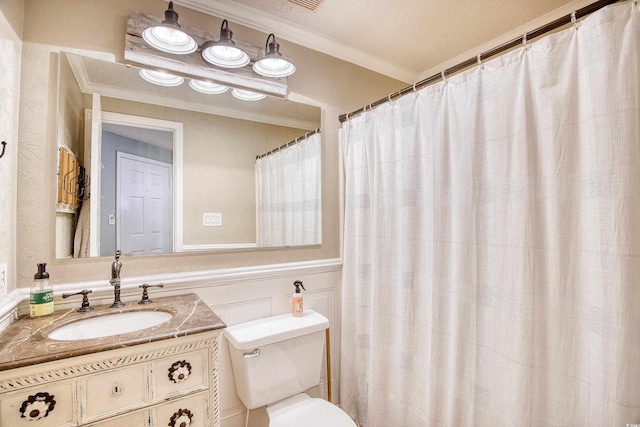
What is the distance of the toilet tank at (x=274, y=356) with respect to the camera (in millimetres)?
1448

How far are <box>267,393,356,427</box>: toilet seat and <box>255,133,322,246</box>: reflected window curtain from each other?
0.84m

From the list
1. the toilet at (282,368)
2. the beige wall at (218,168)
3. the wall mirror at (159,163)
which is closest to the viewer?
the wall mirror at (159,163)

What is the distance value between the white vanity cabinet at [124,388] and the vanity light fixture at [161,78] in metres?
1.21

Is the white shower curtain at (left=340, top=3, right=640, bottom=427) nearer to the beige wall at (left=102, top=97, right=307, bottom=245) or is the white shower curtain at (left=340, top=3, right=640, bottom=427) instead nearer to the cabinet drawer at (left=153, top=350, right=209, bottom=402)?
the beige wall at (left=102, top=97, right=307, bottom=245)

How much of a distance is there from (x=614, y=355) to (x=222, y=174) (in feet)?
5.70

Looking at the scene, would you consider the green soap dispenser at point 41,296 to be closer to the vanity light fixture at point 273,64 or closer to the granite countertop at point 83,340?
the granite countertop at point 83,340

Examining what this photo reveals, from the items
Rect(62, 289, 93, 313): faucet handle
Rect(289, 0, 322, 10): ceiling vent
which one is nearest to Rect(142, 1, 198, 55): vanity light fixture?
Rect(289, 0, 322, 10): ceiling vent

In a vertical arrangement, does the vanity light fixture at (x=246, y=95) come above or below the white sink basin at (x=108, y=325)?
above

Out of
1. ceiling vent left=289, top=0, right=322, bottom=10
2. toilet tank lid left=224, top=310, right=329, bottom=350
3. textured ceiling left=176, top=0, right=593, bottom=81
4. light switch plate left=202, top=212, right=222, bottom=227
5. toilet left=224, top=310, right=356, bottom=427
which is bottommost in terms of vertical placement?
toilet left=224, top=310, right=356, bottom=427

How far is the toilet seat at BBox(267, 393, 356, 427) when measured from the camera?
138 cm

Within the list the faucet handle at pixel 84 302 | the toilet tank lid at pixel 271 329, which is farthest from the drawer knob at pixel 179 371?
the faucet handle at pixel 84 302

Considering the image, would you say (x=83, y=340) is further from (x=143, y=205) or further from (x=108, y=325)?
(x=143, y=205)

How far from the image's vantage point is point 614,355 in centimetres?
92

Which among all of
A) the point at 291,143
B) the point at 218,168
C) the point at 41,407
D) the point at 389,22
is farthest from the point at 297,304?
the point at 389,22
